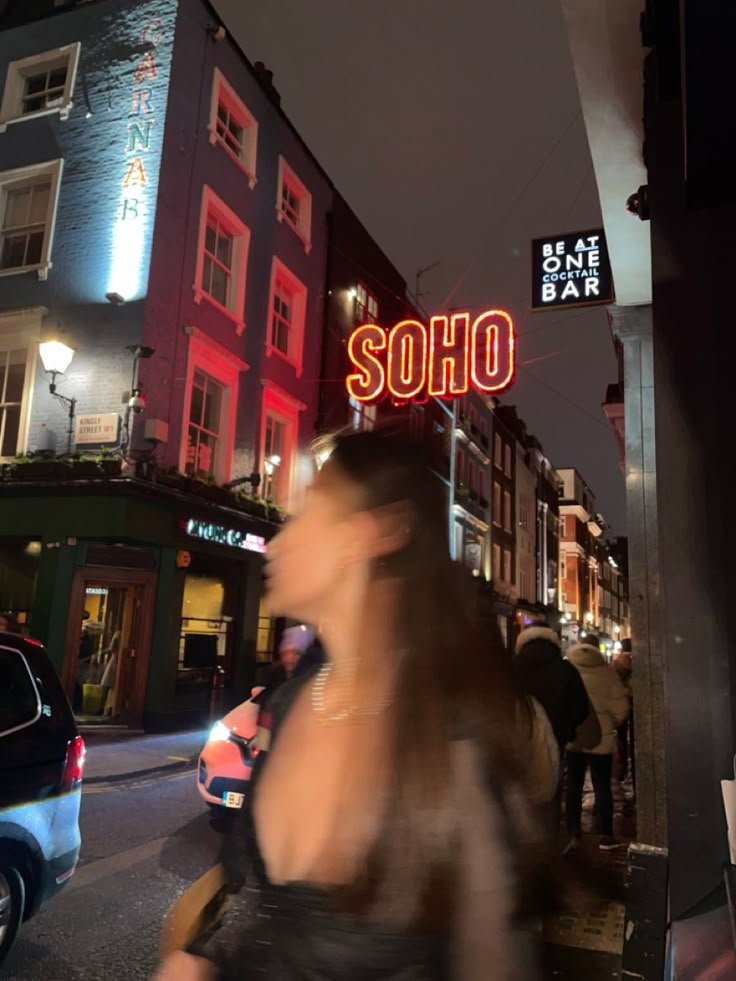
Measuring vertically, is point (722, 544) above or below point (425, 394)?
below

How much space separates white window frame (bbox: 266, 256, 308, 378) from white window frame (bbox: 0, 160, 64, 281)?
17.0 ft

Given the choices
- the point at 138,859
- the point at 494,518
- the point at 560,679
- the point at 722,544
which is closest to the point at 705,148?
the point at 722,544

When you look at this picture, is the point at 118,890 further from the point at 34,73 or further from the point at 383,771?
the point at 34,73

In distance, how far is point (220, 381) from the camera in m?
16.2

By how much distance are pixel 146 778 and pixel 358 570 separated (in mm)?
9765

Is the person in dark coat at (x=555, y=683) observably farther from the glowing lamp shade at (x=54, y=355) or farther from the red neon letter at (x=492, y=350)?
the glowing lamp shade at (x=54, y=355)

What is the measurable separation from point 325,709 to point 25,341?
15.3 metres

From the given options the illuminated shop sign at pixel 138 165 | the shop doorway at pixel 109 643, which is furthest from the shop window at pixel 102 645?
the illuminated shop sign at pixel 138 165

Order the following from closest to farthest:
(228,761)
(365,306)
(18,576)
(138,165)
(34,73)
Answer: (228,761)
(18,576)
(138,165)
(34,73)
(365,306)

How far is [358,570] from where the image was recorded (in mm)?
1604

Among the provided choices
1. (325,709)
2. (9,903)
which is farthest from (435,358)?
(325,709)

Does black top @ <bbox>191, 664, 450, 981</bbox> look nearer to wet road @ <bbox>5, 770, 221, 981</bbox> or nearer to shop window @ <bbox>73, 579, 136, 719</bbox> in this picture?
wet road @ <bbox>5, 770, 221, 981</bbox>

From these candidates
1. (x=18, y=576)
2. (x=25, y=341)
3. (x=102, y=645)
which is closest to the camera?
(x=102, y=645)

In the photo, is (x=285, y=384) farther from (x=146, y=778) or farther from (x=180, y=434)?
(x=146, y=778)
